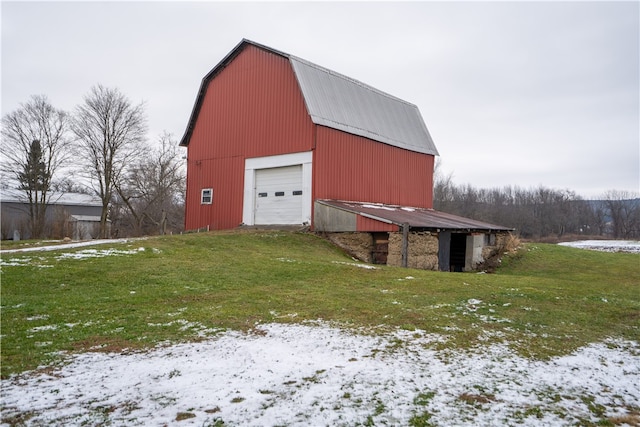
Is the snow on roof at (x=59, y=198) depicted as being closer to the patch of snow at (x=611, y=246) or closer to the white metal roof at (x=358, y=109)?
the white metal roof at (x=358, y=109)

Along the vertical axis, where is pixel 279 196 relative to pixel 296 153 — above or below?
below

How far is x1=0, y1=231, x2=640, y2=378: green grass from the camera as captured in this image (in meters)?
5.31

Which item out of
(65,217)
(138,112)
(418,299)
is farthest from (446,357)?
(138,112)

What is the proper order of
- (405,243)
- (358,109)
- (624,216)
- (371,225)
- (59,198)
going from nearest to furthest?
(405,243) → (371,225) → (358,109) → (59,198) → (624,216)

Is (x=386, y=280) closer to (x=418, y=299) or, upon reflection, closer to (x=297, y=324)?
(x=418, y=299)

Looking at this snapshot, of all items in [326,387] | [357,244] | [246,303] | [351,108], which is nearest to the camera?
[326,387]

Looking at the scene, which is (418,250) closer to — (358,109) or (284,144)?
(284,144)

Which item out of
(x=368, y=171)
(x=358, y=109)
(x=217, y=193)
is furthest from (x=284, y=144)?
(x=217, y=193)

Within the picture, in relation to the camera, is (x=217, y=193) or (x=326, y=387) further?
(x=217, y=193)

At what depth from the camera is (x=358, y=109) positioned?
2041 cm

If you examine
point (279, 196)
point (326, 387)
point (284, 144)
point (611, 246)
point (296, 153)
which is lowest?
point (326, 387)

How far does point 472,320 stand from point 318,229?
11015 millimetres

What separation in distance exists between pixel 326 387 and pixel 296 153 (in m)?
14.8

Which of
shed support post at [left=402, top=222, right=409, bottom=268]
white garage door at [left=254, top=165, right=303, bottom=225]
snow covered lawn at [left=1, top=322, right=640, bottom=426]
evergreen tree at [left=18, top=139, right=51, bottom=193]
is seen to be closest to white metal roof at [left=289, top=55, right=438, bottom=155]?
white garage door at [left=254, top=165, right=303, bottom=225]
